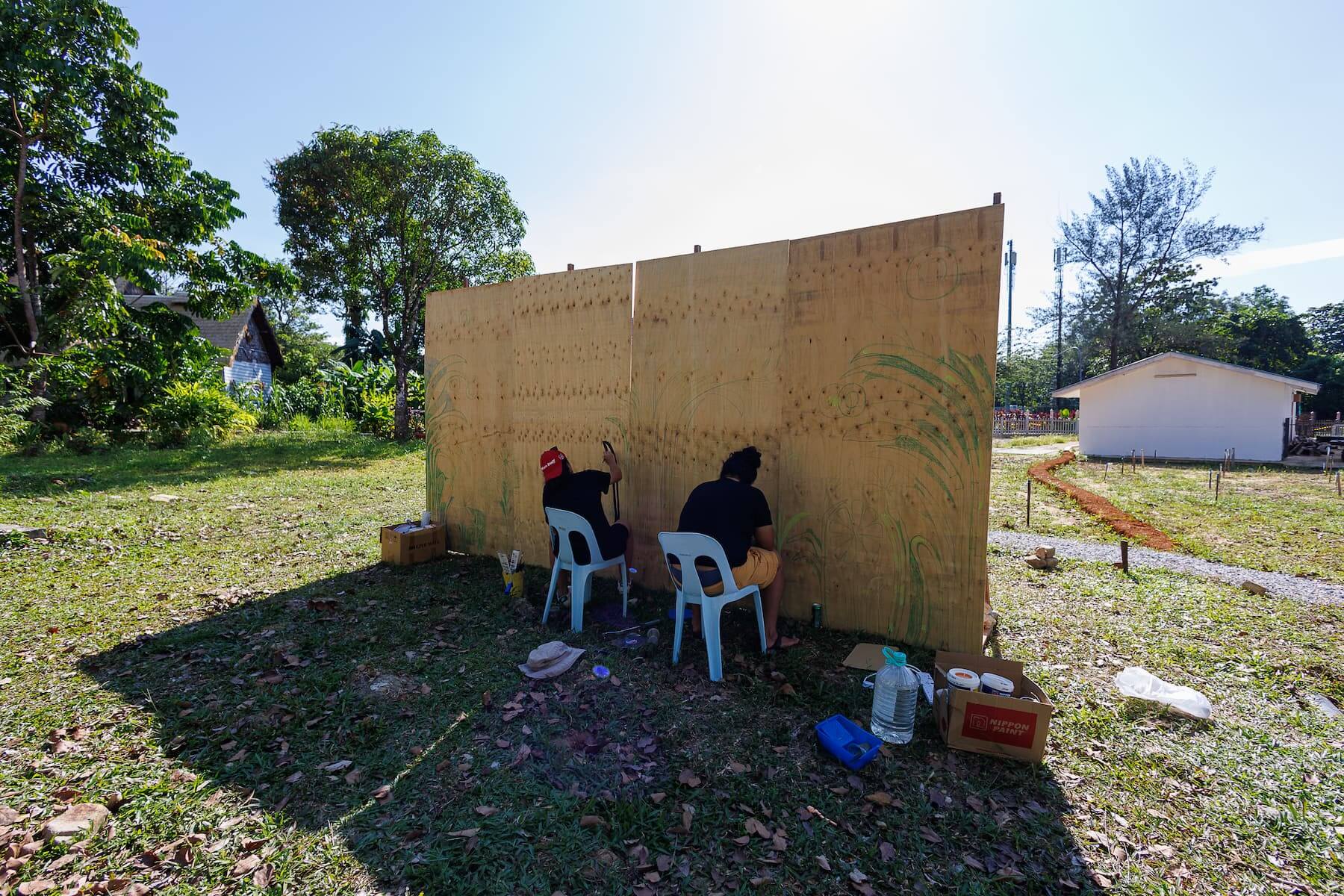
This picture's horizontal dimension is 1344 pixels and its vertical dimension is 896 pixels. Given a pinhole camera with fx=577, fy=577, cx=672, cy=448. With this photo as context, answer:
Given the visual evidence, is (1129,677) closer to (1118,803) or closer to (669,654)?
(1118,803)

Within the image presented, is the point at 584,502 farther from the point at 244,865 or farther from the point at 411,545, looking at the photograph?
the point at 411,545

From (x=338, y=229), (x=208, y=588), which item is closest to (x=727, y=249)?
(x=208, y=588)

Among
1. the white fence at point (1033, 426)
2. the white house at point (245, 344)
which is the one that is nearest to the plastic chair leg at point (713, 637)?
the white house at point (245, 344)

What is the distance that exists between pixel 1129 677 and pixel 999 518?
6164mm

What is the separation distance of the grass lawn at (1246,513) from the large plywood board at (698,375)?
21.3 feet

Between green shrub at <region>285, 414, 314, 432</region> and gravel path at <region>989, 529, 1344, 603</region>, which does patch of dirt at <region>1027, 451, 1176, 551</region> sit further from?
green shrub at <region>285, 414, 314, 432</region>

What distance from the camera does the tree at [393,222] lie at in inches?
682

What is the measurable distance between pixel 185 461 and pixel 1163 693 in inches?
703

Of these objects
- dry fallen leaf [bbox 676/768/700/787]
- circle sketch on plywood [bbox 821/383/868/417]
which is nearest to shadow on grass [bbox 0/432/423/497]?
dry fallen leaf [bbox 676/768/700/787]

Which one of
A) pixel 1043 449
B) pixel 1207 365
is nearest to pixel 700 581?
pixel 1207 365

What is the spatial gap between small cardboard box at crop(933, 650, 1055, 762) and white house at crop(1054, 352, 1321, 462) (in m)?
23.9

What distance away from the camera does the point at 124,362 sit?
617 inches

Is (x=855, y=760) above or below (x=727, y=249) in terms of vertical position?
below

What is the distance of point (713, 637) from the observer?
156 inches
